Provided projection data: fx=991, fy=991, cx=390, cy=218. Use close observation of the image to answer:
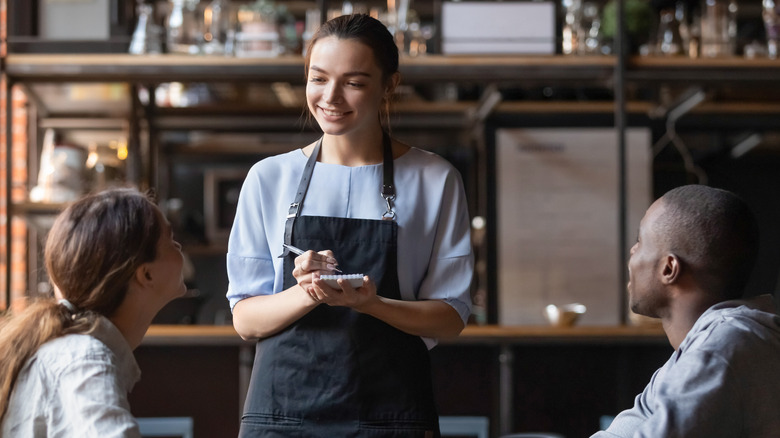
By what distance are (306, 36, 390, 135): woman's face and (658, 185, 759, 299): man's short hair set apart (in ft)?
1.84

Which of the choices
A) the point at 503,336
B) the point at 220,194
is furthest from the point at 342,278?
the point at 220,194

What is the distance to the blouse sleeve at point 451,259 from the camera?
171 cm

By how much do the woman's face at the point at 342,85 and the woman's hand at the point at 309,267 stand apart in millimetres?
252

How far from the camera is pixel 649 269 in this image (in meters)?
1.46

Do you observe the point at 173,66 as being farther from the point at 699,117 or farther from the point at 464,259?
the point at 699,117

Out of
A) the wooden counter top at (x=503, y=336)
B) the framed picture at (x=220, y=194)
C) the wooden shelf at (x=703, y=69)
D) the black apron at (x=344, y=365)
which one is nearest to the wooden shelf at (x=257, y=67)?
the wooden shelf at (x=703, y=69)

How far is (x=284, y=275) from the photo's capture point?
68.7 inches

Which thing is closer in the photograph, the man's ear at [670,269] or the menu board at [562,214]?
the man's ear at [670,269]

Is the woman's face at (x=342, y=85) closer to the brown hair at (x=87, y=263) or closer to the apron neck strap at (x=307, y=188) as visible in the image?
the apron neck strap at (x=307, y=188)

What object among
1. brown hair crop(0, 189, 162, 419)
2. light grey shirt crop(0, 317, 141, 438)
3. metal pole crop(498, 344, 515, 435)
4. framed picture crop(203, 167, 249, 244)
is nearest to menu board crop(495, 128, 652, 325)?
metal pole crop(498, 344, 515, 435)

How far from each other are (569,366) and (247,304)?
7.84ft

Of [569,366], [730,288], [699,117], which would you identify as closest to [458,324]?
[730,288]

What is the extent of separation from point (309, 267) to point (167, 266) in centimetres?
24

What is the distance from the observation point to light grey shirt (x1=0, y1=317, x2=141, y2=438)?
1300 mm
